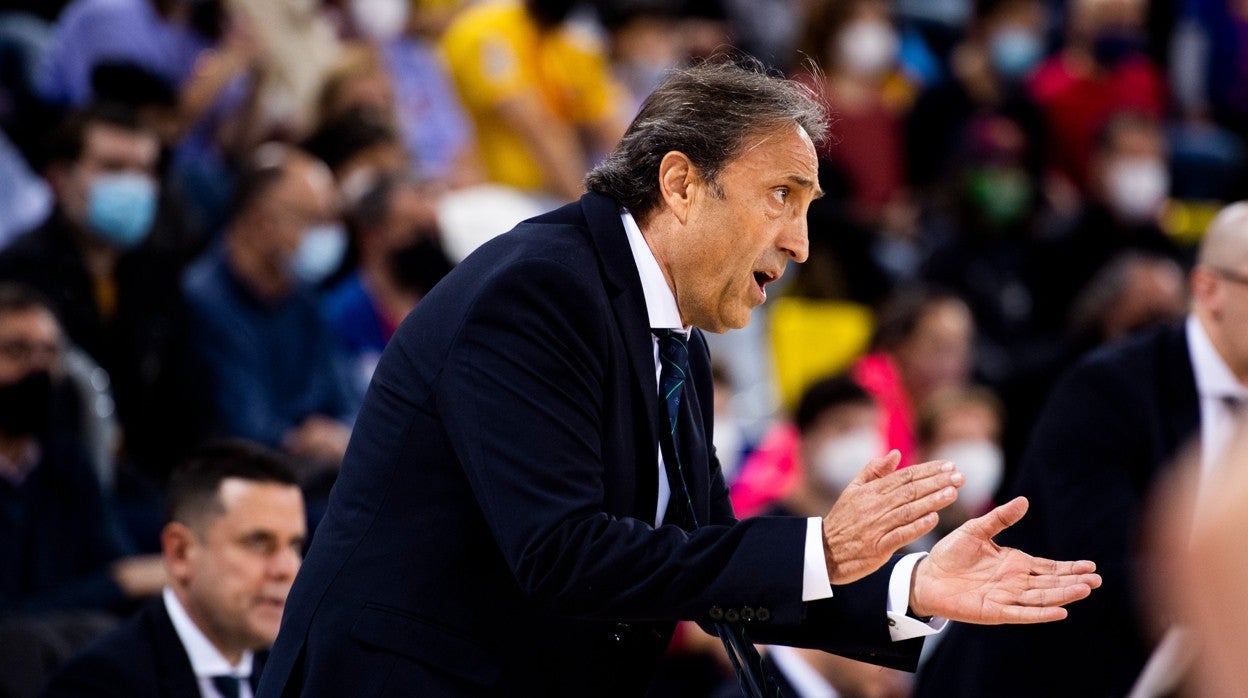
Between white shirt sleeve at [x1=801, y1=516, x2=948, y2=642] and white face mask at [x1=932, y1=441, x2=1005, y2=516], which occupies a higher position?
white shirt sleeve at [x1=801, y1=516, x2=948, y2=642]

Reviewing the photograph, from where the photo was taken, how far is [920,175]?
10.5 metres

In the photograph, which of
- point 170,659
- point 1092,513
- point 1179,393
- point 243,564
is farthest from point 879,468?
point 243,564

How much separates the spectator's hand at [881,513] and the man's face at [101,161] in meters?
4.61

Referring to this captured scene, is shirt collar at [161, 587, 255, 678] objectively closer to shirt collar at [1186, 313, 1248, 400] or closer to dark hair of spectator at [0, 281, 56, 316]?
dark hair of spectator at [0, 281, 56, 316]

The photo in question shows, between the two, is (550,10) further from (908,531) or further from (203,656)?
(908,531)

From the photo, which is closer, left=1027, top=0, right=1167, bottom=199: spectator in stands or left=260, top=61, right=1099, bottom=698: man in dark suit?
left=260, top=61, right=1099, bottom=698: man in dark suit

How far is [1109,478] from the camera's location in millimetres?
4133

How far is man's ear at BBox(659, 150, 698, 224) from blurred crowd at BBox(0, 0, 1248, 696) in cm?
44

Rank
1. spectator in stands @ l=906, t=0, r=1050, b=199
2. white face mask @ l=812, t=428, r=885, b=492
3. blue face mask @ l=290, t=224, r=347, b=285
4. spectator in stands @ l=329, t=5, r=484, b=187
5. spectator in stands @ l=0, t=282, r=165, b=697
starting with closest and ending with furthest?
spectator in stands @ l=0, t=282, r=165, b=697 < white face mask @ l=812, t=428, r=885, b=492 < blue face mask @ l=290, t=224, r=347, b=285 < spectator in stands @ l=329, t=5, r=484, b=187 < spectator in stands @ l=906, t=0, r=1050, b=199

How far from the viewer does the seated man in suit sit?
165 inches

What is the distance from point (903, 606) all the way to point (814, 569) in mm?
278

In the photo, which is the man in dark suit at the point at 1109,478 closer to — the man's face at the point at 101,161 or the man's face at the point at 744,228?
the man's face at the point at 744,228

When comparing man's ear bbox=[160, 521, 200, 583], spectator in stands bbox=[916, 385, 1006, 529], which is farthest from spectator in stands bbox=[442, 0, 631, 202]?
man's ear bbox=[160, 521, 200, 583]

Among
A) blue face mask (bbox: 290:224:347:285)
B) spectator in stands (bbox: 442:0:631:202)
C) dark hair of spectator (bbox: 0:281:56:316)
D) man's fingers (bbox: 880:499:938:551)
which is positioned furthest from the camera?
spectator in stands (bbox: 442:0:631:202)
